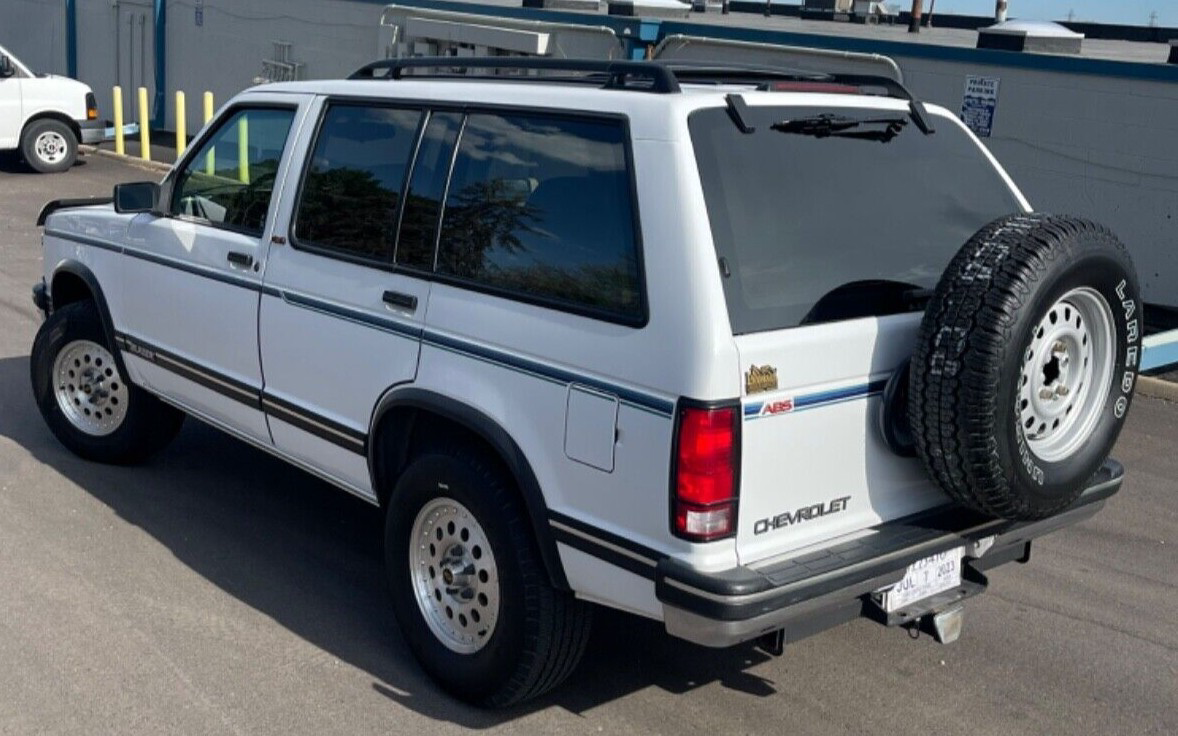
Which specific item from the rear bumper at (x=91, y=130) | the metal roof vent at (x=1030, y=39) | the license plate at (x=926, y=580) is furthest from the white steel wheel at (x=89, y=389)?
the rear bumper at (x=91, y=130)

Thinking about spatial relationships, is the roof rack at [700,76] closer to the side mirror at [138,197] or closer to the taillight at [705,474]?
the taillight at [705,474]

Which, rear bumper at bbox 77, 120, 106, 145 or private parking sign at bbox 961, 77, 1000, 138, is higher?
private parking sign at bbox 961, 77, 1000, 138

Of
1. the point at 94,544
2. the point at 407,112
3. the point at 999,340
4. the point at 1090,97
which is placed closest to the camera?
the point at 999,340

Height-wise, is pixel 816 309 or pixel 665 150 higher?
pixel 665 150

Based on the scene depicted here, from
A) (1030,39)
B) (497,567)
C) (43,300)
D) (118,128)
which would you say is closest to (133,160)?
(118,128)

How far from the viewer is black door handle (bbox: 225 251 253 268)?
521 cm

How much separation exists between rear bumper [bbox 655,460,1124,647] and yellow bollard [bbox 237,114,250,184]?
2.81 metres

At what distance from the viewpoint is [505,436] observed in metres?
4.00

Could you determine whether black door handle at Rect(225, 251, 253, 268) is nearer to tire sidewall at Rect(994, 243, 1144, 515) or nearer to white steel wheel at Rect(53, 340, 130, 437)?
white steel wheel at Rect(53, 340, 130, 437)

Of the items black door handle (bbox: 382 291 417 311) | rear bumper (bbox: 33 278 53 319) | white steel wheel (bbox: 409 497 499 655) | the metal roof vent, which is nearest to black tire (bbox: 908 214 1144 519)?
white steel wheel (bbox: 409 497 499 655)

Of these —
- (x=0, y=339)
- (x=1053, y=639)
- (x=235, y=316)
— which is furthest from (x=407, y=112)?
(x=0, y=339)

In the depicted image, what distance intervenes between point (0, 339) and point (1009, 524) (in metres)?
7.09

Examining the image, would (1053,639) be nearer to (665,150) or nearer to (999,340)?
(999,340)

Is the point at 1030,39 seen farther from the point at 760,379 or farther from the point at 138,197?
the point at 760,379
